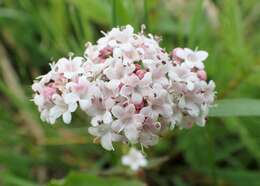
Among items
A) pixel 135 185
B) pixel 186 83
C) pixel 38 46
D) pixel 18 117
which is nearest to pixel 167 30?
pixel 38 46

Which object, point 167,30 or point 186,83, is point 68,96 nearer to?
point 186,83

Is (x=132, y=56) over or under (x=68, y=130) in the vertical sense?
under

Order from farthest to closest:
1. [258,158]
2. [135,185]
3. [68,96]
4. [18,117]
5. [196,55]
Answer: [18,117] → [258,158] → [135,185] → [196,55] → [68,96]

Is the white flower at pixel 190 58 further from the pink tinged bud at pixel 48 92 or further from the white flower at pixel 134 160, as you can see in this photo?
the white flower at pixel 134 160

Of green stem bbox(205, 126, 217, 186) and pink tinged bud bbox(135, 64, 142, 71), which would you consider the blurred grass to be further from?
pink tinged bud bbox(135, 64, 142, 71)

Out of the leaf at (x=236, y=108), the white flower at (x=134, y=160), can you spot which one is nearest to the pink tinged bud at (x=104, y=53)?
the leaf at (x=236, y=108)

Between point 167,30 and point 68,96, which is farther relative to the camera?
point 167,30
